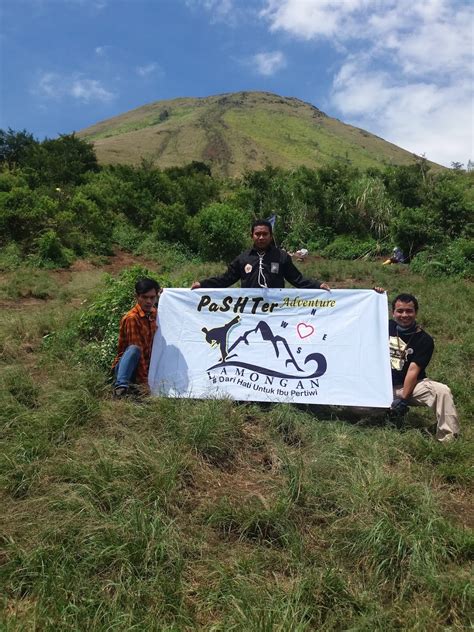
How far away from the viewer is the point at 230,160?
68.8 m

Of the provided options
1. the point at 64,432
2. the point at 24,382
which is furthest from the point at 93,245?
the point at 64,432

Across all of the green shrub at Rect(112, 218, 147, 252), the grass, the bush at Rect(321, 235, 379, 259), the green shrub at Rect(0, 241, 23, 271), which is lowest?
the grass

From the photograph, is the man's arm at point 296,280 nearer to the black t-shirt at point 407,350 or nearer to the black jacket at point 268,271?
the black jacket at point 268,271

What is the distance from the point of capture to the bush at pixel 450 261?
1035cm

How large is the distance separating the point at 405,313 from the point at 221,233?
1028cm

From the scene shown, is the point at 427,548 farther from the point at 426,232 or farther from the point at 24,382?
the point at 426,232

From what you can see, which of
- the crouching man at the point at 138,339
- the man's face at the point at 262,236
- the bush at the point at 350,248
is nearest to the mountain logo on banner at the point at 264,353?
the crouching man at the point at 138,339

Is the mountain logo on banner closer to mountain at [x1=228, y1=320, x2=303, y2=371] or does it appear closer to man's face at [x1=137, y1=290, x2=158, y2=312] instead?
mountain at [x1=228, y1=320, x2=303, y2=371]

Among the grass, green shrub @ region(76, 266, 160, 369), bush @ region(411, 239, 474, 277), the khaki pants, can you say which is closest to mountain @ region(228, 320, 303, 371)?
the grass

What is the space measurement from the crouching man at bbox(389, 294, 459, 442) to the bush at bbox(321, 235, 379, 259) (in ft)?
31.6

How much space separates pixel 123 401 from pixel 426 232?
9992mm

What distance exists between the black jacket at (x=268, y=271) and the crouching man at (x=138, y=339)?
71cm

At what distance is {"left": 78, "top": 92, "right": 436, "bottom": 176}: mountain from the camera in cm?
6675

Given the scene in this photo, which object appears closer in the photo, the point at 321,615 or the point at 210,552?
the point at 321,615
